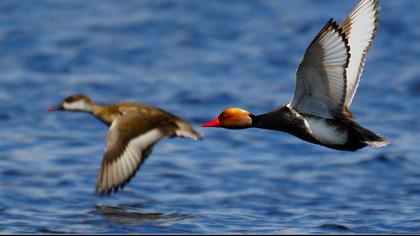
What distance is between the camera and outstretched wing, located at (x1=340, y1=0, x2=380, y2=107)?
8.77m

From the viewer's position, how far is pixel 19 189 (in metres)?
11.5

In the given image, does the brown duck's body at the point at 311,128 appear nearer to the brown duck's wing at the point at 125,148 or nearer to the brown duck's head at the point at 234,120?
the brown duck's head at the point at 234,120

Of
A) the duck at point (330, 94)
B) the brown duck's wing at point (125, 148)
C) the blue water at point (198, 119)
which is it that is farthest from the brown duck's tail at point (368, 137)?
the brown duck's wing at point (125, 148)

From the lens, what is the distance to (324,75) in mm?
8281

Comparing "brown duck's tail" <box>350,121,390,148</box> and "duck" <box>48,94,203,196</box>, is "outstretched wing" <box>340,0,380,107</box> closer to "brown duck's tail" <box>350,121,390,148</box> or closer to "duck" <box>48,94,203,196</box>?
"brown duck's tail" <box>350,121,390,148</box>

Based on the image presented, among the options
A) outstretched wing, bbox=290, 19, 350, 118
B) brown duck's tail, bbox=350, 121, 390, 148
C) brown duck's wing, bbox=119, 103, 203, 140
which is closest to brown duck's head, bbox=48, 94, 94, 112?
brown duck's wing, bbox=119, 103, 203, 140

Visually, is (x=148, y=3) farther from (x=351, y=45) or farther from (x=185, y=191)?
(x=351, y=45)

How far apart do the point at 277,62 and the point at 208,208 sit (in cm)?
561

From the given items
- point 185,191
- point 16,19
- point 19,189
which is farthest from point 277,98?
point 16,19

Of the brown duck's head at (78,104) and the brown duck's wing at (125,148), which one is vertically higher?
the brown duck's head at (78,104)

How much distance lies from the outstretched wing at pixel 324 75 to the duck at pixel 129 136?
1575 mm

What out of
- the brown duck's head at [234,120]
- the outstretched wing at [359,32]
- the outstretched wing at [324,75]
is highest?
the outstretched wing at [359,32]

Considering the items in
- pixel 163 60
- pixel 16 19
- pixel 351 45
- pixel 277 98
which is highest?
pixel 16 19

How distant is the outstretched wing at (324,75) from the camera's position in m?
8.05
